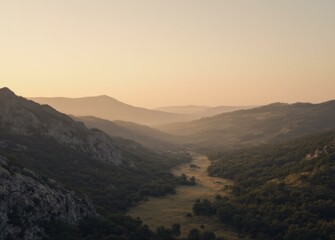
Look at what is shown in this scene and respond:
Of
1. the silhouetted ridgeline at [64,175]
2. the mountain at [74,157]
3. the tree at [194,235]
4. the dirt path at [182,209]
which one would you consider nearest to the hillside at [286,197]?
the dirt path at [182,209]

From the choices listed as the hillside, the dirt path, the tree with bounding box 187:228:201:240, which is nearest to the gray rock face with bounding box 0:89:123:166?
the dirt path

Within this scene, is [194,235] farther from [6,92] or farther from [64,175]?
[6,92]

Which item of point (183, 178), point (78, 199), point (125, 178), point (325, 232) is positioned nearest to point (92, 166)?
point (125, 178)

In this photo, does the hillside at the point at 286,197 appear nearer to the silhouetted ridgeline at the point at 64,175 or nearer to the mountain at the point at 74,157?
the silhouetted ridgeline at the point at 64,175

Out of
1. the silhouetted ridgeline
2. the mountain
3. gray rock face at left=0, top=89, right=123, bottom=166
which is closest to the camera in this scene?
the silhouetted ridgeline

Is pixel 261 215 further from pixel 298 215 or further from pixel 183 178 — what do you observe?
pixel 183 178

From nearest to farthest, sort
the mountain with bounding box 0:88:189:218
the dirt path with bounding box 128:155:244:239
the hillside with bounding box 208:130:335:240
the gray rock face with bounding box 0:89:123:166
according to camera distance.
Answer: the hillside with bounding box 208:130:335:240, the dirt path with bounding box 128:155:244:239, the mountain with bounding box 0:88:189:218, the gray rock face with bounding box 0:89:123:166

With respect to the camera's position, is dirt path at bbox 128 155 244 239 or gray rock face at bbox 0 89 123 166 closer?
dirt path at bbox 128 155 244 239

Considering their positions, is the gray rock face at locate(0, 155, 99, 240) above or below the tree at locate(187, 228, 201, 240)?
above

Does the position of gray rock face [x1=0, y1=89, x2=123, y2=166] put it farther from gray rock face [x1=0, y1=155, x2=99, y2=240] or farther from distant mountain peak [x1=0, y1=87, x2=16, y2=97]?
gray rock face [x1=0, y1=155, x2=99, y2=240]
